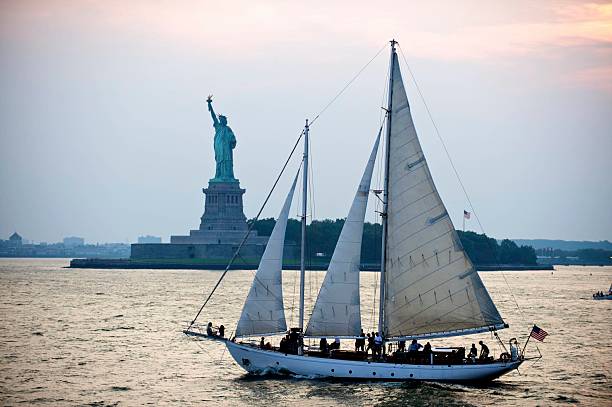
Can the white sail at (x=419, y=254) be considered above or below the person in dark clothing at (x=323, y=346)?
above

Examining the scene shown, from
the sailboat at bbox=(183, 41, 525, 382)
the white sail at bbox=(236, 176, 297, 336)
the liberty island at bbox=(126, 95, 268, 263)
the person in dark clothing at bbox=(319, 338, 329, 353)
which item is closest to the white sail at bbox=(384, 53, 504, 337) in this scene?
the sailboat at bbox=(183, 41, 525, 382)

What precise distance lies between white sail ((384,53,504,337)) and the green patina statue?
137 metres

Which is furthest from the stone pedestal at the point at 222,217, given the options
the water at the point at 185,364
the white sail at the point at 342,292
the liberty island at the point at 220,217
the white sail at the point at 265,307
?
the white sail at the point at 342,292

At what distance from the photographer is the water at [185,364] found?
1783 inches

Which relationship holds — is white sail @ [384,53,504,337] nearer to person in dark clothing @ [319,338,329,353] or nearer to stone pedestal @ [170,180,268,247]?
person in dark clothing @ [319,338,329,353]

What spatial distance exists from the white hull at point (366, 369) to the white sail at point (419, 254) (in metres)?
1.50

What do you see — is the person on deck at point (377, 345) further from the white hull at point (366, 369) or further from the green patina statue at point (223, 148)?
the green patina statue at point (223, 148)

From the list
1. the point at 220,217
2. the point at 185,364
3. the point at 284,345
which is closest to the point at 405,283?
the point at 284,345

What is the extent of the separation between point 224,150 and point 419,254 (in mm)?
138741

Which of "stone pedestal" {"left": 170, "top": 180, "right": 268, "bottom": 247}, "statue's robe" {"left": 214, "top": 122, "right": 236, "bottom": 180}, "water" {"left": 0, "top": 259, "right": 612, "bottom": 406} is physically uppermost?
"statue's robe" {"left": 214, "top": 122, "right": 236, "bottom": 180}

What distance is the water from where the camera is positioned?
149 feet

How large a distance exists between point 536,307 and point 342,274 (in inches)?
2198

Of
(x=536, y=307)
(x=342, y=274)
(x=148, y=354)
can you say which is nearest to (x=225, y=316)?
(x=148, y=354)

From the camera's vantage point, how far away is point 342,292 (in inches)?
1845
